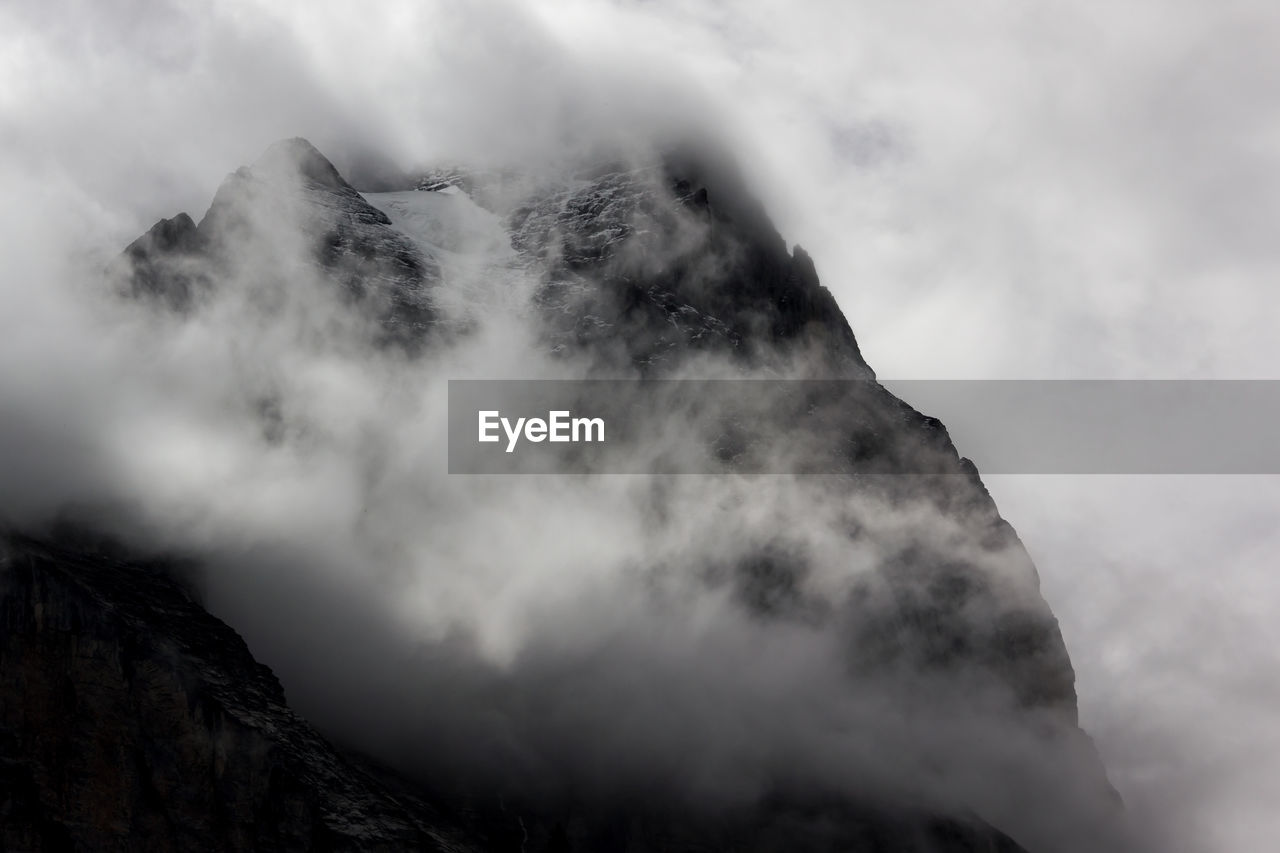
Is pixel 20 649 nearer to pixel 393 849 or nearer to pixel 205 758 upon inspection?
pixel 205 758

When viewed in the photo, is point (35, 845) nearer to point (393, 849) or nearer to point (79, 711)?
point (79, 711)

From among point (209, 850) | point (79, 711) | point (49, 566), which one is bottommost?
point (209, 850)

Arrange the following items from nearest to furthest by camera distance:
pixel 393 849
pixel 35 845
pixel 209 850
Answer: pixel 35 845 < pixel 209 850 < pixel 393 849

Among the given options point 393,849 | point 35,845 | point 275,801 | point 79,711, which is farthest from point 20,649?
point 393,849

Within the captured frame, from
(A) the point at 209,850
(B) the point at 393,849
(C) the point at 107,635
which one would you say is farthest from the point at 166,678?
(B) the point at 393,849

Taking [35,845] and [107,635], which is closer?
[35,845]

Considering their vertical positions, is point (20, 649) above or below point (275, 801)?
above

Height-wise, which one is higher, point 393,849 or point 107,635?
point 107,635

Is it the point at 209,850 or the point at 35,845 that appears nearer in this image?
the point at 35,845

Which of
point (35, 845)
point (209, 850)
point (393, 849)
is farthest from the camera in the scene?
point (393, 849)
